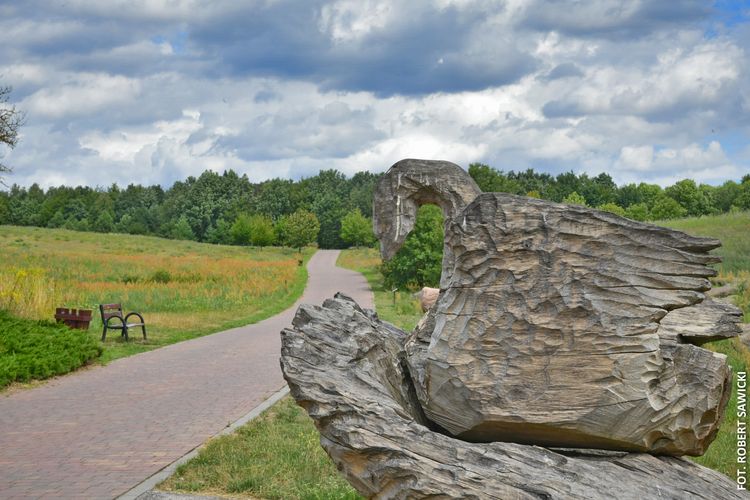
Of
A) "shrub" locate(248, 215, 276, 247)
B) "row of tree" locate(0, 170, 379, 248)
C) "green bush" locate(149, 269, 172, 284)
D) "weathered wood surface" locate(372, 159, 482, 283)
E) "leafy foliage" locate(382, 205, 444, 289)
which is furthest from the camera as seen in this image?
"row of tree" locate(0, 170, 379, 248)

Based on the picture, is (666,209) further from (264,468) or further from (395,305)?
(264,468)

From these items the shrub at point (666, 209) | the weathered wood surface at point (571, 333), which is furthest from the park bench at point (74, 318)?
the shrub at point (666, 209)

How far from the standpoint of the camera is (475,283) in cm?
359

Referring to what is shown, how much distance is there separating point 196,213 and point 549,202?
82.9 meters

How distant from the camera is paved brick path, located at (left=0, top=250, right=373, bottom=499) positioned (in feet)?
23.7

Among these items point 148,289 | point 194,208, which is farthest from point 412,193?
point 194,208

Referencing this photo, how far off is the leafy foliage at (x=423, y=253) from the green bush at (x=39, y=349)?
1585cm

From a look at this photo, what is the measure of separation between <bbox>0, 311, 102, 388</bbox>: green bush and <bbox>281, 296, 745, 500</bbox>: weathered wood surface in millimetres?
9721

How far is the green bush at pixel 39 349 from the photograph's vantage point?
12204 millimetres

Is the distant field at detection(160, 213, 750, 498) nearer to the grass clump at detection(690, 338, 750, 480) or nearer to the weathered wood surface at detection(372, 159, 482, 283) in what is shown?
the grass clump at detection(690, 338, 750, 480)

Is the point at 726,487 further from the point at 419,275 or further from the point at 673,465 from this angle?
the point at 419,275

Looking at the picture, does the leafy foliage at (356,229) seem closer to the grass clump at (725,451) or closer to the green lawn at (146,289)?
the green lawn at (146,289)

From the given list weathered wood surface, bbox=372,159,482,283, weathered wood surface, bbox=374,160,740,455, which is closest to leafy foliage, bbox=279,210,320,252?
weathered wood surface, bbox=372,159,482,283

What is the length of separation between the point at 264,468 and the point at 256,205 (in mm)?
79883
